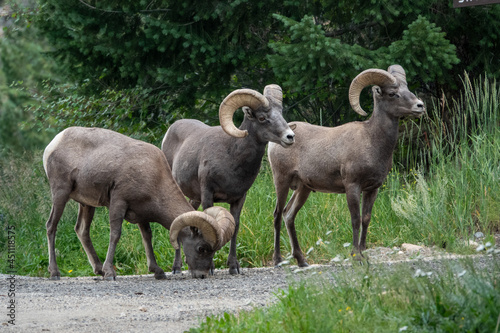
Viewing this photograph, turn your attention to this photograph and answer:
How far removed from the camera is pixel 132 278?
854 centimetres

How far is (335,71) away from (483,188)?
8.47 ft

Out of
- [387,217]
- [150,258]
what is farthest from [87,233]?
Result: [387,217]

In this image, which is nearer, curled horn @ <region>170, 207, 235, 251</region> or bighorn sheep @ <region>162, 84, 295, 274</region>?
curled horn @ <region>170, 207, 235, 251</region>

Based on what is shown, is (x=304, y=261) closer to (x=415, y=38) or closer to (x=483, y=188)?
(x=483, y=188)

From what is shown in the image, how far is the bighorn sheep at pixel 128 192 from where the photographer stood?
7.66 metres

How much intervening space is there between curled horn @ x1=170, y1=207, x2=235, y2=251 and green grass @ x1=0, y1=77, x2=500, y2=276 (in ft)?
4.95

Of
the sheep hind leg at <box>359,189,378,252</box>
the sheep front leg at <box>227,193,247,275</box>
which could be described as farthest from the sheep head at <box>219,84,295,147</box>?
the sheep hind leg at <box>359,189,378,252</box>

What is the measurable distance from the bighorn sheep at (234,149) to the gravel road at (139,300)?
993 mm

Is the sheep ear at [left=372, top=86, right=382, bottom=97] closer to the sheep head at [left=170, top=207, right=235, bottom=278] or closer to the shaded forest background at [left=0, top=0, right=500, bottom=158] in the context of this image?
the shaded forest background at [left=0, top=0, right=500, bottom=158]

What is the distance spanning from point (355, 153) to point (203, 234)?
199cm

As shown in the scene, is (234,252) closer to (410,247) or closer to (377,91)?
(410,247)

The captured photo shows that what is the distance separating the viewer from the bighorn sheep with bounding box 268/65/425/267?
8000 mm

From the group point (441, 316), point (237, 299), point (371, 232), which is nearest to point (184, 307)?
point (237, 299)

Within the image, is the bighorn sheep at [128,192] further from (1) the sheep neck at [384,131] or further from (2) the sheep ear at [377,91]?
(2) the sheep ear at [377,91]
